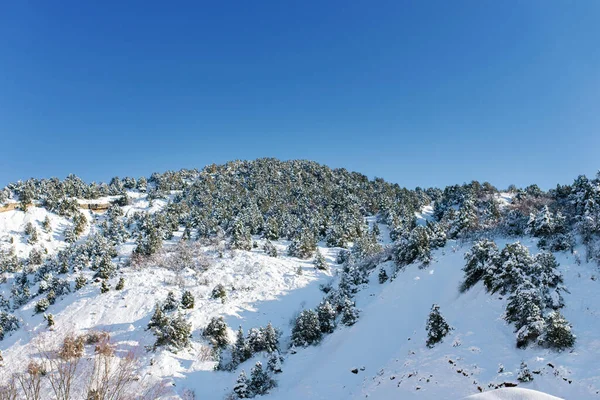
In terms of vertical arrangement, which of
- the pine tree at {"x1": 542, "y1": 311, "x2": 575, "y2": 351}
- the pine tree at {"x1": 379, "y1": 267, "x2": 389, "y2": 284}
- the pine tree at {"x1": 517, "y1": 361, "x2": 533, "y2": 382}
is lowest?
the pine tree at {"x1": 517, "y1": 361, "x2": 533, "y2": 382}

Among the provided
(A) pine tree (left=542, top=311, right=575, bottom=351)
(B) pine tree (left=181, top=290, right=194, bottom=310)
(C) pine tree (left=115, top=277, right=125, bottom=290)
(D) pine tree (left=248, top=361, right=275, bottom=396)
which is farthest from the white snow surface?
(C) pine tree (left=115, top=277, right=125, bottom=290)

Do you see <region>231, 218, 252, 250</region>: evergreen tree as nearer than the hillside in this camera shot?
No

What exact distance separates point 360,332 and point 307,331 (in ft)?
17.4

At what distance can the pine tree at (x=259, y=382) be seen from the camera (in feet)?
70.5

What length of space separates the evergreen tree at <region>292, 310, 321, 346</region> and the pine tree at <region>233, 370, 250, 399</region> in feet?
21.7

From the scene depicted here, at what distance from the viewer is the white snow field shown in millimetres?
12219

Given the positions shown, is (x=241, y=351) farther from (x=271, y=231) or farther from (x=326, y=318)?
(x=271, y=231)

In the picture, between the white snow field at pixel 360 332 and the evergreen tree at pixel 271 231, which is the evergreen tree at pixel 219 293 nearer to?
the white snow field at pixel 360 332

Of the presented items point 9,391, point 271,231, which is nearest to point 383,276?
point 271,231

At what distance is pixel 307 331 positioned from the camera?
27484 mm

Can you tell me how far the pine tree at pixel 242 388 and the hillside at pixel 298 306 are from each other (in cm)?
13

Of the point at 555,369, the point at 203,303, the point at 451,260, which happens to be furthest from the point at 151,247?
the point at 555,369

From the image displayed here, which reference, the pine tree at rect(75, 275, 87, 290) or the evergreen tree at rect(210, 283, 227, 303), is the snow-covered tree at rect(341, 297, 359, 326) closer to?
the evergreen tree at rect(210, 283, 227, 303)

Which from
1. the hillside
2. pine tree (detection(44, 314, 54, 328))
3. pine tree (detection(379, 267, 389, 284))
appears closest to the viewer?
the hillside
